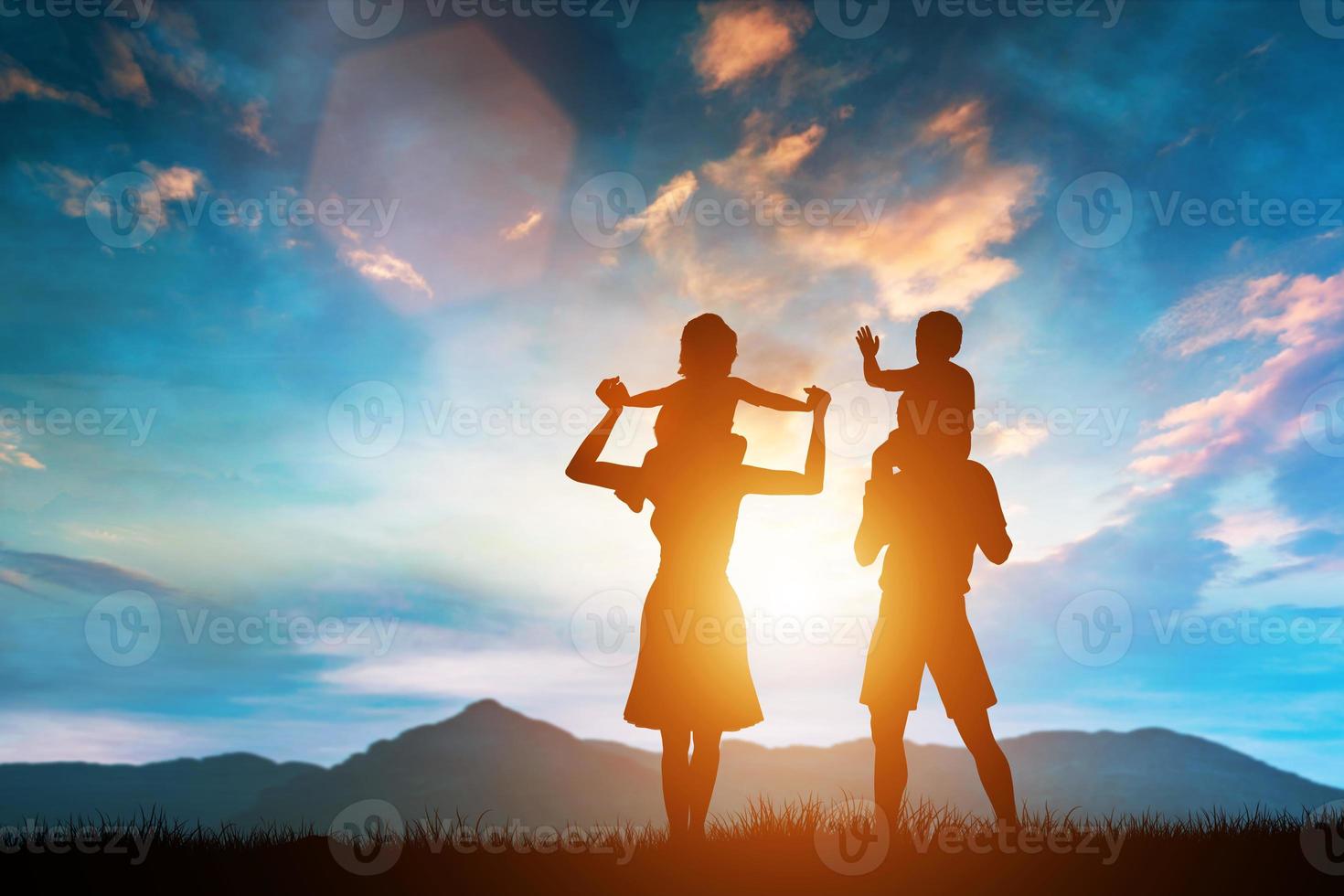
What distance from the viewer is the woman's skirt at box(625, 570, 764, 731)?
589 cm

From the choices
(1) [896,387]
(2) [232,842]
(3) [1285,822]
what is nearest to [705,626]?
(1) [896,387]

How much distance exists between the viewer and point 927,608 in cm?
645

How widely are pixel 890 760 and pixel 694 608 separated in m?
1.84

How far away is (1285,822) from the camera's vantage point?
285 inches

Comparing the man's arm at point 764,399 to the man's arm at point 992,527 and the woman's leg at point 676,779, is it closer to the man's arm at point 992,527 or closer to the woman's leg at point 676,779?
the man's arm at point 992,527

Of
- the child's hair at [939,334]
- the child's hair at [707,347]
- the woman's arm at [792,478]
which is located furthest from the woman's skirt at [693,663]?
the child's hair at [939,334]

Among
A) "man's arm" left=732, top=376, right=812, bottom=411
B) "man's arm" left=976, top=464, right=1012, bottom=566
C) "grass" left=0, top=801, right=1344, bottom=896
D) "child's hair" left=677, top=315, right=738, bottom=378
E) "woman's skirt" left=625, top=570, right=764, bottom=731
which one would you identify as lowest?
"grass" left=0, top=801, right=1344, bottom=896

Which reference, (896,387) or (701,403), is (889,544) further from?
(701,403)

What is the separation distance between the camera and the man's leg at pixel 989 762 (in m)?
6.28

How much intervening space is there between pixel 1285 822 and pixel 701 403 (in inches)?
230

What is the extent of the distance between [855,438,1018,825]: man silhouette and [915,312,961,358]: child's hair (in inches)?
27.6
